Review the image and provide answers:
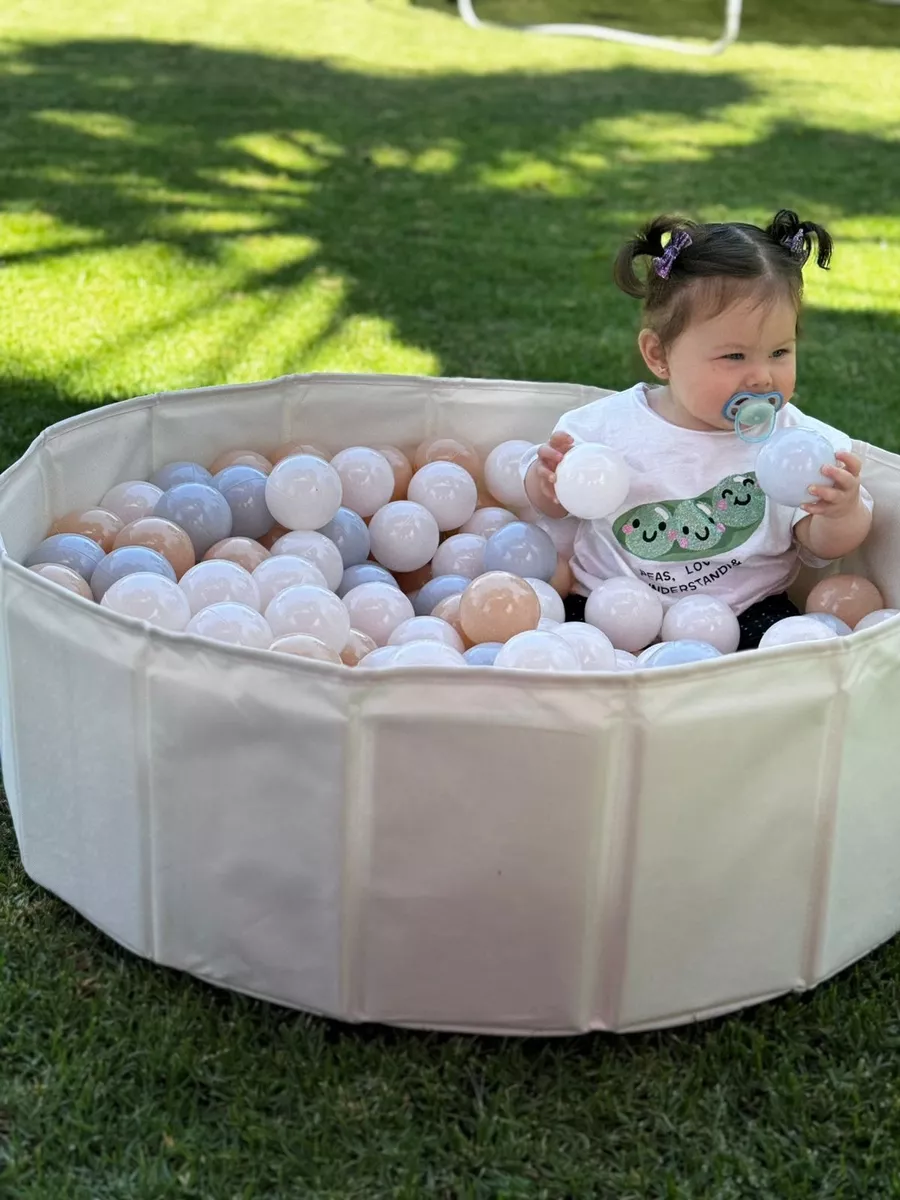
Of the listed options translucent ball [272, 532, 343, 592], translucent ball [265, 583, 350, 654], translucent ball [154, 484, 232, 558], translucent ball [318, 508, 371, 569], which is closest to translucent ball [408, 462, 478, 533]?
translucent ball [318, 508, 371, 569]

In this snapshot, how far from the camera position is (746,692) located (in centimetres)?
147

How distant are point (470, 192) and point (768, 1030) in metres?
4.25

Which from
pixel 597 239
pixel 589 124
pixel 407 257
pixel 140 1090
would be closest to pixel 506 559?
pixel 140 1090

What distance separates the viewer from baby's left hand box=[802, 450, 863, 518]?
6.68 ft

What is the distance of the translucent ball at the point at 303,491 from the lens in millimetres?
2322

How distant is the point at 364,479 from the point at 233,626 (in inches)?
28.5

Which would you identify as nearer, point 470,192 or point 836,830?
point 836,830

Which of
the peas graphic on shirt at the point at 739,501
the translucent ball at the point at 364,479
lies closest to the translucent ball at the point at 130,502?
the translucent ball at the point at 364,479

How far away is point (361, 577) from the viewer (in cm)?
235

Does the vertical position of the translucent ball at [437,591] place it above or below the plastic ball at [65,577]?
below

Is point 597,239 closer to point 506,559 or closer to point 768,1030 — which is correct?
point 506,559

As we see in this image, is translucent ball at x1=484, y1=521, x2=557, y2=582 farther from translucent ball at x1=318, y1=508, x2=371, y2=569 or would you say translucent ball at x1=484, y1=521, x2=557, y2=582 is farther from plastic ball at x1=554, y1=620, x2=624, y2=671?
plastic ball at x1=554, y1=620, x2=624, y2=671

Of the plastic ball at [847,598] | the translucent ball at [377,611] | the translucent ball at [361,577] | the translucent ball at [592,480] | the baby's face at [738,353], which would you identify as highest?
the baby's face at [738,353]

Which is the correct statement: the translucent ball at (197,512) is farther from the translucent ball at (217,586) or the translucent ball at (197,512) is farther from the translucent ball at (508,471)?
the translucent ball at (508,471)
